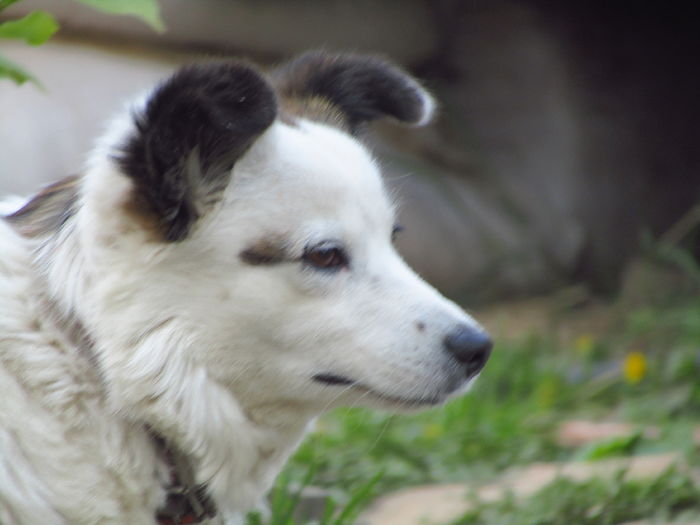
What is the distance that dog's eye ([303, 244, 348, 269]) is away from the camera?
2.49m

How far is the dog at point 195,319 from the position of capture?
93.4 inches

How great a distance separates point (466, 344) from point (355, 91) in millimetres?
936

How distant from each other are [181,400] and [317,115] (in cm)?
101

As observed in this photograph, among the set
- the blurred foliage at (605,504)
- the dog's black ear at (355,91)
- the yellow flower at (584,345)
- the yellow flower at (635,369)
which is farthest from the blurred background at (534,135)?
the dog's black ear at (355,91)

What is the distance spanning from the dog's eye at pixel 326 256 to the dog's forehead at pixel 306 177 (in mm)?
92

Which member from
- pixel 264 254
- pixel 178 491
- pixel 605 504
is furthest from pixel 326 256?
pixel 605 504

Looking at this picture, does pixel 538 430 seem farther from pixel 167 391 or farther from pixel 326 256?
pixel 167 391

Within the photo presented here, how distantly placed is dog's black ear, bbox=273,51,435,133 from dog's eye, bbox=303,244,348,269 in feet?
2.02

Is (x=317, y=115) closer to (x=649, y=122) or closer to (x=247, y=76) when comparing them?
(x=247, y=76)

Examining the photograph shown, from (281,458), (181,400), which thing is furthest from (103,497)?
(281,458)

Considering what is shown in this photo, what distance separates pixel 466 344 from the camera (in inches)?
99.6

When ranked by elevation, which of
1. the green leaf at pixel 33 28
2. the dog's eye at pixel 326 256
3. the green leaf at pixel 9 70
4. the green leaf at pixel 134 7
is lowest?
the dog's eye at pixel 326 256

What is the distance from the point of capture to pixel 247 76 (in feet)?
7.58

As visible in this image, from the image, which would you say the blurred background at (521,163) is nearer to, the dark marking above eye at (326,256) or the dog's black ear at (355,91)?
the dog's black ear at (355,91)
